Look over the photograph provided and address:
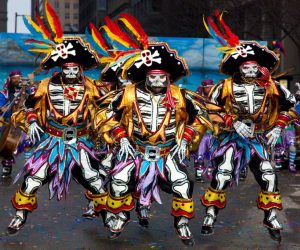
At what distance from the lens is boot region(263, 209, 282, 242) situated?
7561 millimetres

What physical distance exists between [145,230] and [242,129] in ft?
5.18

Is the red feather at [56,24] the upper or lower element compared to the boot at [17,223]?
upper

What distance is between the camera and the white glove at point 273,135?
786 cm

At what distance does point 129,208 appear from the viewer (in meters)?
7.41

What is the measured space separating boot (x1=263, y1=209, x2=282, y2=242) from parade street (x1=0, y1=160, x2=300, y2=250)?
0.07 metres

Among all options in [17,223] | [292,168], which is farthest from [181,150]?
[292,168]

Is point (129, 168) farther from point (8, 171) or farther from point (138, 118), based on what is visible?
point (8, 171)

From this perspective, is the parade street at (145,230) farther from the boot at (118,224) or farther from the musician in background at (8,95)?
the musician in background at (8,95)

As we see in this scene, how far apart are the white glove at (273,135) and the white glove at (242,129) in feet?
0.76

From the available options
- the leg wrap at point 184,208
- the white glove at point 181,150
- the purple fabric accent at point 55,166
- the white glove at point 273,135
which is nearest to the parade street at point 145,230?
the leg wrap at point 184,208

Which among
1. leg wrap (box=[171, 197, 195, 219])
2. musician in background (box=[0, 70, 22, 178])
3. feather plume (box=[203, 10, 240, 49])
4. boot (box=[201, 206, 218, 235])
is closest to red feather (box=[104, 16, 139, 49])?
feather plume (box=[203, 10, 240, 49])

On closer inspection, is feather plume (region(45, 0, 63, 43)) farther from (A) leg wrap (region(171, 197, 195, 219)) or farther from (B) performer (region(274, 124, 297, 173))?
(B) performer (region(274, 124, 297, 173))

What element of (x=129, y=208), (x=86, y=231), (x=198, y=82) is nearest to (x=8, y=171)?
(x=86, y=231)

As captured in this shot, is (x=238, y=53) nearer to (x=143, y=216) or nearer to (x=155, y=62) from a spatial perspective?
(x=155, y=62)
